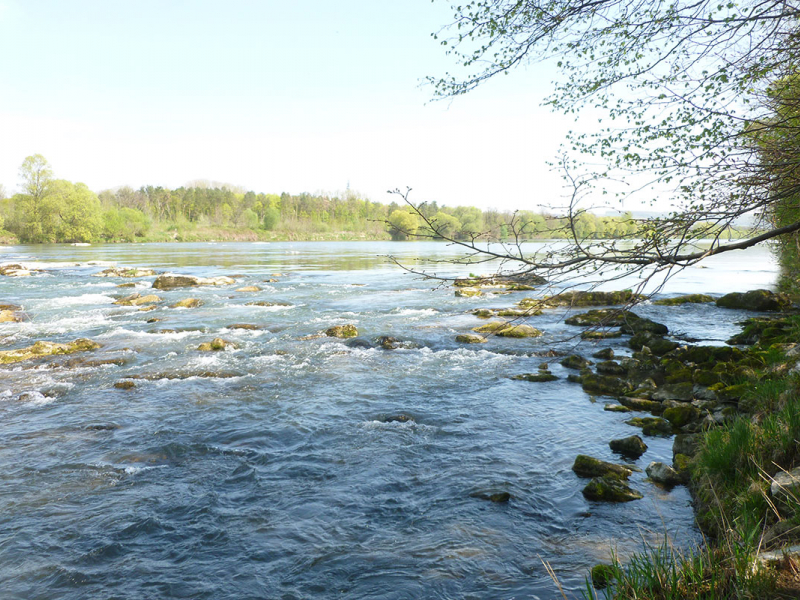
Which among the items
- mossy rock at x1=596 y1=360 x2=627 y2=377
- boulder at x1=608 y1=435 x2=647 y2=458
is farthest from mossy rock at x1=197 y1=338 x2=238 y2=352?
boulder at x1=608 y1=435 x2=647 y2=458

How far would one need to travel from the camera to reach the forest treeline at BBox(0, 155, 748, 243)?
65375mm

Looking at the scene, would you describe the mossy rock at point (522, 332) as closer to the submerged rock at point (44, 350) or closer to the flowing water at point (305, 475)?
the flowing water at point (305, 475)

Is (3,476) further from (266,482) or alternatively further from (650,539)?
(650,539)

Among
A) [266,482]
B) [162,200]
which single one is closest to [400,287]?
[266,482]

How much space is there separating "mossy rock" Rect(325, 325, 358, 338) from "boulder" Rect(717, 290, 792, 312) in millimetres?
14349

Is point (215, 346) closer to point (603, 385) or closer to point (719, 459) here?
point (603, 385)

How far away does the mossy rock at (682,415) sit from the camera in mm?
8102

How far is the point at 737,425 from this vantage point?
573 cm

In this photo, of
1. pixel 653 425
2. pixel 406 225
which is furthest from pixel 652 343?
pixel 406 225

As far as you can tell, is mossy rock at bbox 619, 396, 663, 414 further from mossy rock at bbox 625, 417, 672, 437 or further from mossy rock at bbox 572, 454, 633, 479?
mossy rock at bbox 572, 454, 633, 479

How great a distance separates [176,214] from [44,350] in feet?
363

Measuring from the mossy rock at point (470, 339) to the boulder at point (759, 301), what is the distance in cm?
1131

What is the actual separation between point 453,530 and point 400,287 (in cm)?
2215

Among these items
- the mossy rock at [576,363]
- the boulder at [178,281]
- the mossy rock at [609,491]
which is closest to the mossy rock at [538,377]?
the mossy rock at [576,363]
